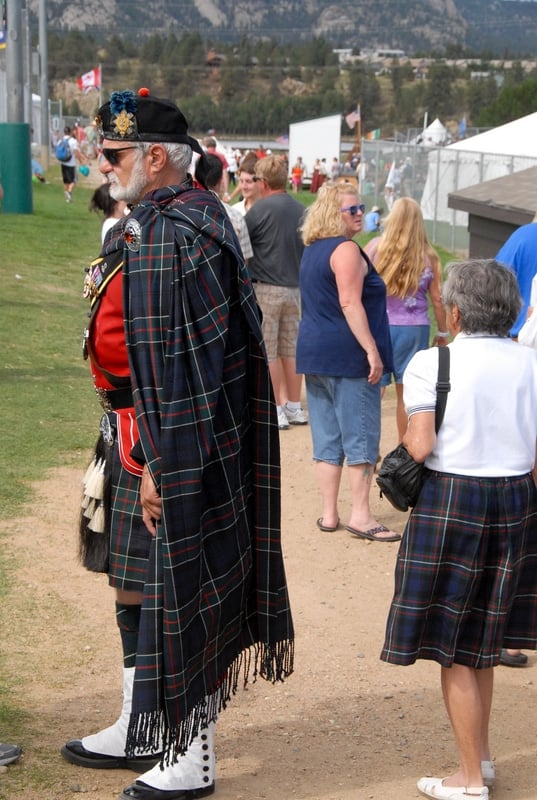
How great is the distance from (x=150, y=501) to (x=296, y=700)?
5.03 feet

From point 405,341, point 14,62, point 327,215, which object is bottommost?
point 405,341

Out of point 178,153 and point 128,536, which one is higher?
point 178,153

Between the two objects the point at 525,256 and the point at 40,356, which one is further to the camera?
the point at 40,356

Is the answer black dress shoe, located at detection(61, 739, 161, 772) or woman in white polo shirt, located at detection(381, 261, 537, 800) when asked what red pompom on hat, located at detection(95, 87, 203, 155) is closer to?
woman in white polo shirt, located at detection(381, 261, 537, 800)

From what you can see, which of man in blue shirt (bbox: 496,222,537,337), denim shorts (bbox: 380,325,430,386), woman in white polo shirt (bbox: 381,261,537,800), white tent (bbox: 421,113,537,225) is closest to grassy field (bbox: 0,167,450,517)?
white tent (bbox: 421,113,537,225)

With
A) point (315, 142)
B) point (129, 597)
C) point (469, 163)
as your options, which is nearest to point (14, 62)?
point (469, 163)

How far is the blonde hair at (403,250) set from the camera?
662cm

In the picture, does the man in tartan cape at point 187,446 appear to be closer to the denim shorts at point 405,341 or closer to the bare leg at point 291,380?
the denim shorts at point 405,341

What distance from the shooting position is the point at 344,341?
237 inches

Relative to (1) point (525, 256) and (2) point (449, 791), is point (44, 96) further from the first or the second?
(2) point (449, 791)

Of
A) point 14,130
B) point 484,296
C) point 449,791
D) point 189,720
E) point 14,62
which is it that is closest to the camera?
point 189,720

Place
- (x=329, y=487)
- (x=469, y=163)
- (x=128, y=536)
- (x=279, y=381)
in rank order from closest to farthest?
(x=128, y=536) → (x=329, y=487) → (x=279, y=381) → (x=469, y=163)

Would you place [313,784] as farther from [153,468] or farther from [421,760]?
[153,468]

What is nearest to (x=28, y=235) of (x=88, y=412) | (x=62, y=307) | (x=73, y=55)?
(x=62, y=307)
